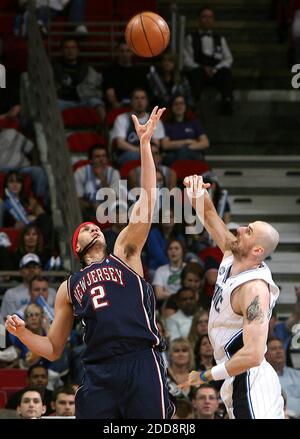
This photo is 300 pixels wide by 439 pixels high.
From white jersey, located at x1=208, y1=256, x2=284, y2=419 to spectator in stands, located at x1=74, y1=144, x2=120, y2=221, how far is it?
5268mm

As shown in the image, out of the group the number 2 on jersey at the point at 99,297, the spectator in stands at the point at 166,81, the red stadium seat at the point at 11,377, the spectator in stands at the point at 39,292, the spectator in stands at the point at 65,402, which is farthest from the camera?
the spectator in stands at the point at 166,81

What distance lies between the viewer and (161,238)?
42.5 feet

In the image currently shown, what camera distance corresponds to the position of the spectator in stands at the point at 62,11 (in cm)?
1589

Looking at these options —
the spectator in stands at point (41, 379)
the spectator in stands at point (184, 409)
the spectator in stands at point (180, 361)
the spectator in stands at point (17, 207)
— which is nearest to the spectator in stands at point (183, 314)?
the spectator in stands at point (180, 361)

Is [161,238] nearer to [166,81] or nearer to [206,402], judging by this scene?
[166,81]

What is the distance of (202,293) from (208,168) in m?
2.07

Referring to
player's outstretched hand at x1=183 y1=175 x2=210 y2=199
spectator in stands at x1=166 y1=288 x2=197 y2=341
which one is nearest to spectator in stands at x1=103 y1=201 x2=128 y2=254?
spectator in stands at x1=166 y1=288 x2=197 y2=341

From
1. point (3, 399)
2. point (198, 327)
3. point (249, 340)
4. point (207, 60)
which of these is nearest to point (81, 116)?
point (207, 60)

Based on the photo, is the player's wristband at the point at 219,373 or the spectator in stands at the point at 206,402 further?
the spectator in stands at the point at 206,402

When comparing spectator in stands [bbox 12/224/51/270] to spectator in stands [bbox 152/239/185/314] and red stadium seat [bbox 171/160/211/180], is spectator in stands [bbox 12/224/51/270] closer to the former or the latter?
spectator in stands [bbox 152/239/185/314]

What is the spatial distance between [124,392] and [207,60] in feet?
27.7

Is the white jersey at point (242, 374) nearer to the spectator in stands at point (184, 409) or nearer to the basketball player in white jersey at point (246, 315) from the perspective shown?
the basketball player in white jersey at point (246, 315)

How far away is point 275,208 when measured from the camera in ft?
48.6

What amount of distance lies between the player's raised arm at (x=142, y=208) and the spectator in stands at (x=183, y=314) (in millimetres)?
4042
